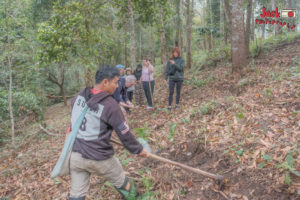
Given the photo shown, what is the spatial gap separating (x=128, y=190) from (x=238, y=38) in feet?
22.2

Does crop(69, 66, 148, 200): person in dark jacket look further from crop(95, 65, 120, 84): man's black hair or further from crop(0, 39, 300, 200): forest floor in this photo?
crop(0, 39, 300, 200): forest floor

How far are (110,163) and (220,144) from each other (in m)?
2.22

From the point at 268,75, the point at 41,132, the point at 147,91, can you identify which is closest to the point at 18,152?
the point at 41,132

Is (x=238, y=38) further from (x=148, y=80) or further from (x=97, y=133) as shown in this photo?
(x=97, y=133)

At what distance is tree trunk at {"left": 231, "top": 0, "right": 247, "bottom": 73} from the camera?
291 inches

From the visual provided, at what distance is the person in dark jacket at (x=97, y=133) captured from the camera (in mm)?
2420

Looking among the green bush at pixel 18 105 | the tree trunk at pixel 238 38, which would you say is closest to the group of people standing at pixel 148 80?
the tree trunk at pixel 238 38

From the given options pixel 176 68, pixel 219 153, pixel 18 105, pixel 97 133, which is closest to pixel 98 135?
pixel 97 133

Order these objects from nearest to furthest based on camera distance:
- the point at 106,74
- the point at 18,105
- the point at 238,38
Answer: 1. the point at 106,74
2. the point at 238,38
3. the point at 18,105

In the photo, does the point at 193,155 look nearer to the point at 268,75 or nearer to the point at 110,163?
the point at 110,163

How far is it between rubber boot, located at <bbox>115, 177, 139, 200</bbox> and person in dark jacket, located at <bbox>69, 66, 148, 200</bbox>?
0.36 metres

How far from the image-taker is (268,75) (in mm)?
6691

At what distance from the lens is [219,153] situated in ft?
12.2

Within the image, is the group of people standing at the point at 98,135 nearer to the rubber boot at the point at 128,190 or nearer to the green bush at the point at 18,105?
the rubber boot at the point at 128,190
